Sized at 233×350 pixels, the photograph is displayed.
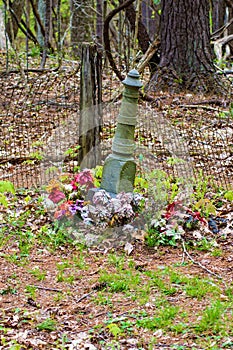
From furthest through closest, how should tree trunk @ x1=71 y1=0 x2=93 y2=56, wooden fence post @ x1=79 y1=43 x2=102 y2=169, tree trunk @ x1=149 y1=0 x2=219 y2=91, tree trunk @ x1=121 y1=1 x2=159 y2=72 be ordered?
tree trunk @ x1=71 y1=0 x2=93 y2=56 < tree trunk @ x1=121 y1=1 x2=159 y2=72 < tree trunk @ x1=149 y1=0 x2=219 y2=91 < wooden fence post @ x1=79 y1=43 x2=102 y2=169

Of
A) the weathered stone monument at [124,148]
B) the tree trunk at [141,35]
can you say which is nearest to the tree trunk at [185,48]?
the tree trunk at [141,35]

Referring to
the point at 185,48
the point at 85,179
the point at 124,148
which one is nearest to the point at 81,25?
the point at 185,48

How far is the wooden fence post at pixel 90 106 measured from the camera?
6.11 m

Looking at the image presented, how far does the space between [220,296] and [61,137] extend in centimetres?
412

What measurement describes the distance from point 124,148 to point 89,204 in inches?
25.8

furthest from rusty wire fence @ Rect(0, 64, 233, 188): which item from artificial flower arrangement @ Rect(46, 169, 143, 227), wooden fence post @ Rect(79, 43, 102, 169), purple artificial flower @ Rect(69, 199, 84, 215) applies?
purple artificial flower @ Rect(69, 199, 84, 215)

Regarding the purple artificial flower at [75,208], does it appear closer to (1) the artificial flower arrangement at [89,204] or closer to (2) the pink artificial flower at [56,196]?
(1) the artificial flower arrangement at [89,204]

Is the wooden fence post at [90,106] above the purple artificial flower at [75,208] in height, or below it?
above

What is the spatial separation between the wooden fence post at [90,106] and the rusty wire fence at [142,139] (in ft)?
1.21

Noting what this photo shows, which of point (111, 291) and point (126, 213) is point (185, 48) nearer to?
point (126, 213)

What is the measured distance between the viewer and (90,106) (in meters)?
6.21

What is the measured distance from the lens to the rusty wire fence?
6879 millimetres

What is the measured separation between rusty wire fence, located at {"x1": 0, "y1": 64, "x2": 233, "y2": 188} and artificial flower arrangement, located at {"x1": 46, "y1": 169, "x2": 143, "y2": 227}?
872 mm

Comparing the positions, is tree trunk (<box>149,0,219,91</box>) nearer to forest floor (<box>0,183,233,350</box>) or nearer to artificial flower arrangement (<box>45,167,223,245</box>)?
artificial flower arrangement (<box>45,167,223,245</box>)
